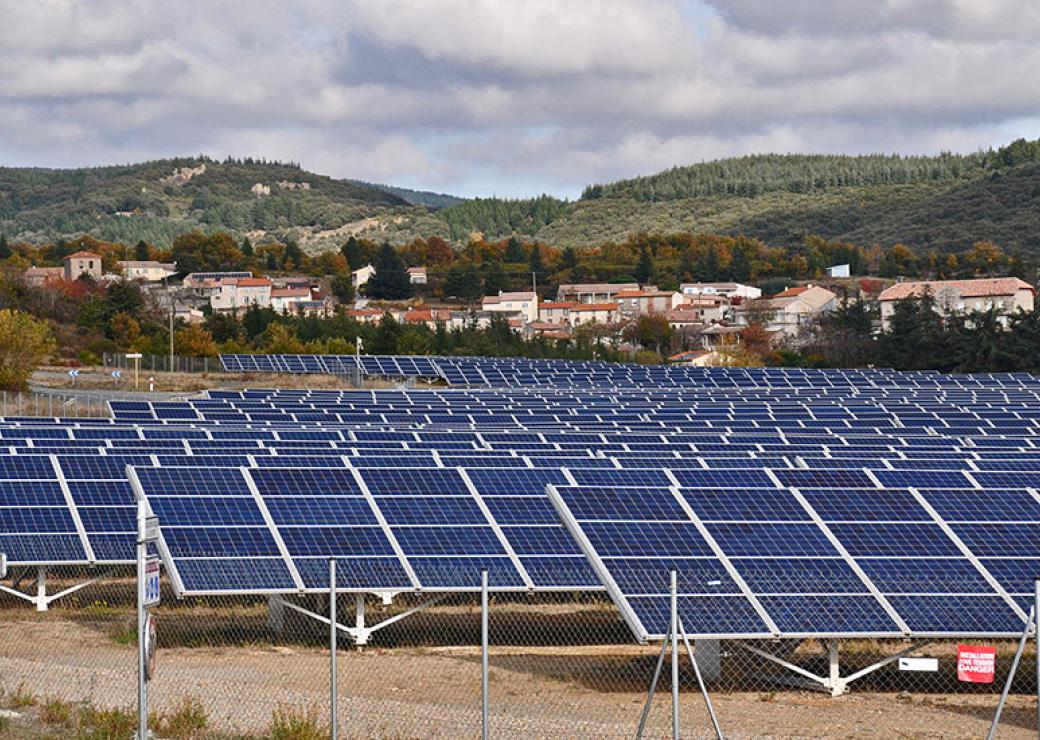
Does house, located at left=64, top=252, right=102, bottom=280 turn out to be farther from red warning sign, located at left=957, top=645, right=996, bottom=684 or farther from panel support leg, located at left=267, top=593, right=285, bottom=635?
red warning sign, located at left=957, top=645, right=996, bottom=684

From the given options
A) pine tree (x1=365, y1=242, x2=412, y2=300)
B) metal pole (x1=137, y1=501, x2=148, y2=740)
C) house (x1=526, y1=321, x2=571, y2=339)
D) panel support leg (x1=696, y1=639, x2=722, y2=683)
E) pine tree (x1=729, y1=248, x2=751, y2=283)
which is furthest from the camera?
pine tree (x1=729, y1=248, x2=751, y2=283)

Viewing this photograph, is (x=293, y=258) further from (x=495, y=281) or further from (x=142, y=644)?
(x=142, y=644)

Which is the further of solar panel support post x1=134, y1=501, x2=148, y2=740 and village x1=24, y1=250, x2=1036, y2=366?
village x1=24, y1=250, x2=1036, y2=366

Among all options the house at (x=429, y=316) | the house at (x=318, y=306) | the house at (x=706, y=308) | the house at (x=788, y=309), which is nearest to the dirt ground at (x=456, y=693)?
the house at (x=429, y=316)

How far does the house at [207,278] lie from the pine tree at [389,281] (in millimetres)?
12655

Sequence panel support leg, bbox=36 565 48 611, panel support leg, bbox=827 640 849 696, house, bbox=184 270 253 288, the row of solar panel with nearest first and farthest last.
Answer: panel support leg, bbox=827 640 849 696 < panel support leg, bbox=36 565 48 611 < the row of solar panel < house, bbox=184 270 253 288

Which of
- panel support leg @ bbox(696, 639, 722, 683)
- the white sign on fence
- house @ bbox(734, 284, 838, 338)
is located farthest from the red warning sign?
house @ bbox(734, 284, 838, 338)

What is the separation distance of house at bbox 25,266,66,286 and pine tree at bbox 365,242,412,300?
30772 millimetres

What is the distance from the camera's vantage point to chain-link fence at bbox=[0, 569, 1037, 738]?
15.8m

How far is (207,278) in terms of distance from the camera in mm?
160875

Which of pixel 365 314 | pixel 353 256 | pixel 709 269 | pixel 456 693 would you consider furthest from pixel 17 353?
pixel 353 256

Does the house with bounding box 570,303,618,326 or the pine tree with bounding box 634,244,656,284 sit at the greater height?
the pine tree with bounding box 634,244,656,284

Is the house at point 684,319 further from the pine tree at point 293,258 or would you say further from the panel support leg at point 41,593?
the panel support leg at point 41,593

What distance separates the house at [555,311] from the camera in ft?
486
